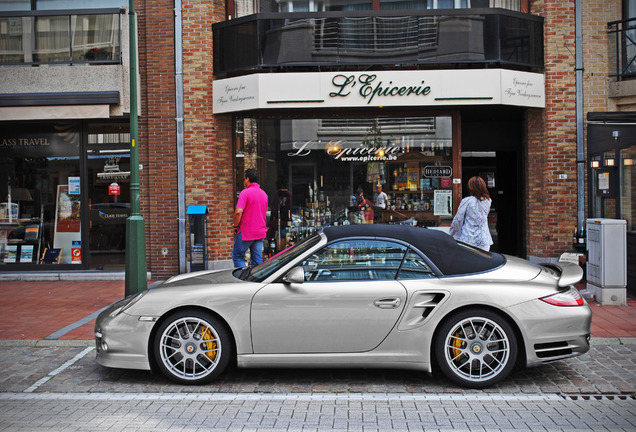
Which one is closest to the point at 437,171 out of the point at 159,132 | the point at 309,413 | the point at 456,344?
the point at 159,132

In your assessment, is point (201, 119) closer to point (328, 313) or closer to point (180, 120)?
point (180, 120)

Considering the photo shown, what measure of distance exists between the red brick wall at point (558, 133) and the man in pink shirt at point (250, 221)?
5475 mm

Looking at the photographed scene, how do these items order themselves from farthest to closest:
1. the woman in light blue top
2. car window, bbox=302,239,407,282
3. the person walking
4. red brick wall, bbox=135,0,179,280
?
the person walking
red brick wall, bbox=135,0,179,280
the woman in light blue top
car window, bbox=302,239,407,282

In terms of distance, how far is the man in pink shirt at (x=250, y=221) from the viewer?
8.96m

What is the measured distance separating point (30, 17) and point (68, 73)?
1.48 meters

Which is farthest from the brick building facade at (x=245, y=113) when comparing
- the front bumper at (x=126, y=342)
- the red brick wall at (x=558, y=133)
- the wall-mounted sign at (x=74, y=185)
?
the front bumper at (x=126, y=342)

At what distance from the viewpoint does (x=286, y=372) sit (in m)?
5.57

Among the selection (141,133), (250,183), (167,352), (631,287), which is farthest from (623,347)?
(141,133)

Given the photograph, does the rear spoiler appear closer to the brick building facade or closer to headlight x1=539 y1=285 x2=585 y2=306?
headlight x1=539 y1=285 x2=585 y2=306

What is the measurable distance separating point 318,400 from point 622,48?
9.43 meters

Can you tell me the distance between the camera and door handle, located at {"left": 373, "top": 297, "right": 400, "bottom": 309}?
497 cm

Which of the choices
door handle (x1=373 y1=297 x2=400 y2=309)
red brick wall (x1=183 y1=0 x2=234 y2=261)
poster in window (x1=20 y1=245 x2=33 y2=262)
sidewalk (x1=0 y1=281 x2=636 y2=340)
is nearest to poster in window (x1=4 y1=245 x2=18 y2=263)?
poster in window (x1=20 y1=245 x2=33 y2=262)

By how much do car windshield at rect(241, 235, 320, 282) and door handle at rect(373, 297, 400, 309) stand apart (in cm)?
82

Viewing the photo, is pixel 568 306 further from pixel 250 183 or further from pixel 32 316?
pixel 32 316
